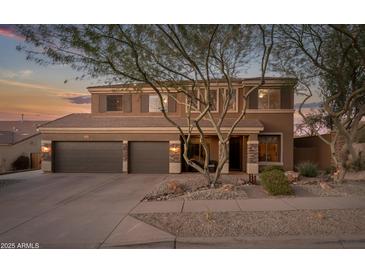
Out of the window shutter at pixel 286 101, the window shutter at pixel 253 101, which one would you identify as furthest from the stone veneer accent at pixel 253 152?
the window shutter at pixel 286 101

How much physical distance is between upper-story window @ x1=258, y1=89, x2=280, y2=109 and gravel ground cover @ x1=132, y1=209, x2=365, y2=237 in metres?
11.1

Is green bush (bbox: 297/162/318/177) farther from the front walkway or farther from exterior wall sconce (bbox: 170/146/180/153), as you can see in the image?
exterior wall sconce (bbox: 170/146/180/153)

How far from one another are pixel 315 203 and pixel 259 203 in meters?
1.66

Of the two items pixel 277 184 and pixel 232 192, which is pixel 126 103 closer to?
pixel 232 192

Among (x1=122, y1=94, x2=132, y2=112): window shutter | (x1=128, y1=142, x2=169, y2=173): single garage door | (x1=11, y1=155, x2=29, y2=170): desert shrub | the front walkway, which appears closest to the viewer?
the front walkway

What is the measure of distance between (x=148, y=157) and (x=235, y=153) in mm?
6398

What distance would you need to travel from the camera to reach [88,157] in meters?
15.9

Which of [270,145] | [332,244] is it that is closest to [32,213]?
[332,244]

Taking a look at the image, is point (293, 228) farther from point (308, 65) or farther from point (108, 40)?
point (308, 65)

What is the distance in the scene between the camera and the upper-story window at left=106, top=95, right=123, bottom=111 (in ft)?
61.4

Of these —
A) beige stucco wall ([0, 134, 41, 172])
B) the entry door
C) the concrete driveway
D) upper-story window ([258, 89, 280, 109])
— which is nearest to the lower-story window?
the entry door

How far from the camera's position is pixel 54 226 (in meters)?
5.95

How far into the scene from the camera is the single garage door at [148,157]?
15789mm

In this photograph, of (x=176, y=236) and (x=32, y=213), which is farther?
(x=32, y=213)
